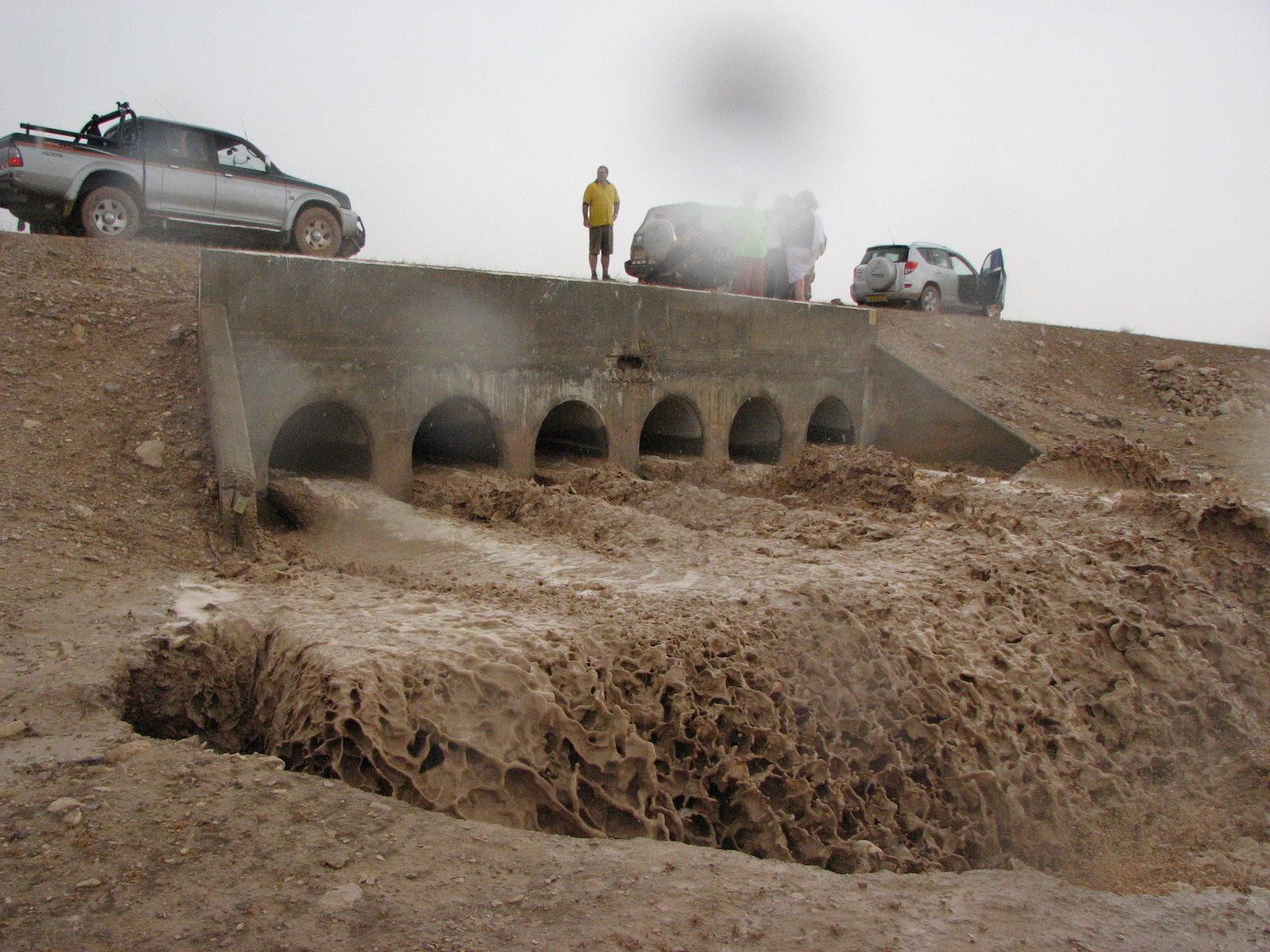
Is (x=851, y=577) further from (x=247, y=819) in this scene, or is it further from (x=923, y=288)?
(x=923, y=288)

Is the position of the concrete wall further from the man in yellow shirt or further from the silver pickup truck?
the silver pickup truck

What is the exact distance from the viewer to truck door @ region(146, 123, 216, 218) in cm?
1013

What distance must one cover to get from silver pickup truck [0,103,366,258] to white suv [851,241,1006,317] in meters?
9.87

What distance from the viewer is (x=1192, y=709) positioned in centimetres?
622

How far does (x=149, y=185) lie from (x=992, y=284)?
46.4ft

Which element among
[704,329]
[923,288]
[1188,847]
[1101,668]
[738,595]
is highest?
[923,288]

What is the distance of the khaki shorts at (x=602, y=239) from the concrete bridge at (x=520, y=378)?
178 centimetres

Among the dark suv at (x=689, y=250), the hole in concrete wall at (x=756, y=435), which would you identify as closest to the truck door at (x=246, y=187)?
the dark suv at (x=689, y=250)

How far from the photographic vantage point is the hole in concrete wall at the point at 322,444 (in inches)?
339

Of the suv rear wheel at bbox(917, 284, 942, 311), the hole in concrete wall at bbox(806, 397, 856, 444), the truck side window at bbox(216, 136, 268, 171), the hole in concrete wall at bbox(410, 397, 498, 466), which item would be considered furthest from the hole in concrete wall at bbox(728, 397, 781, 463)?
the suv rear wheel at bbox(917, 284, 942, 311)

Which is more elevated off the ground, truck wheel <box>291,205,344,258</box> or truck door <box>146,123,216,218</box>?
truck door <box>146,123,216,218</box>

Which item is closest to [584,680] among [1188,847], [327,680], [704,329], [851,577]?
[327,680]

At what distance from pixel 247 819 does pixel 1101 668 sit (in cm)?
507

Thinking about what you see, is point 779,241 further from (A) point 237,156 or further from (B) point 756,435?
(A) point 237,156
